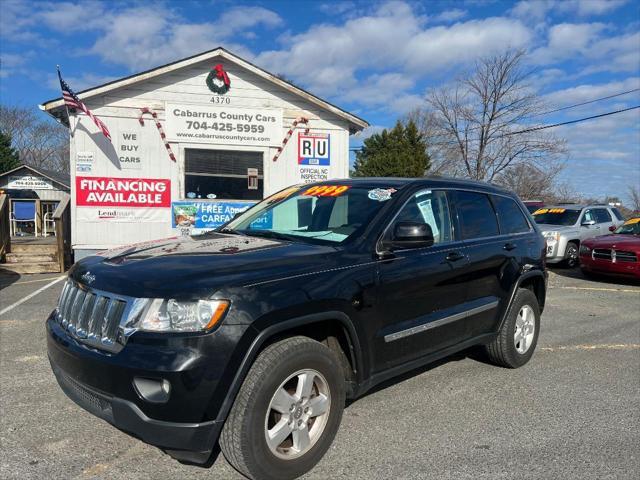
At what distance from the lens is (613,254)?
34.7ft

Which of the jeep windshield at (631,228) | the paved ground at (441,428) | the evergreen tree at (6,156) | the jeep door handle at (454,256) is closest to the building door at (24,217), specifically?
the evergreen tree at (6,156)

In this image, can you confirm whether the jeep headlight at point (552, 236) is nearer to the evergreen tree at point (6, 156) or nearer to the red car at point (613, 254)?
the red car at point (613, 254)

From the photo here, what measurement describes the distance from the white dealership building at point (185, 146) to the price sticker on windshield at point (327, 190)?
6.60m

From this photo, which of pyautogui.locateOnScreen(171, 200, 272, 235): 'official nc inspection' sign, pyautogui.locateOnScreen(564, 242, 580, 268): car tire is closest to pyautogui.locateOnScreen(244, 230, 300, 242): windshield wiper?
pyautogui.locateOnScreen(171, 200, 272, 235): 'official nc inspection' sign

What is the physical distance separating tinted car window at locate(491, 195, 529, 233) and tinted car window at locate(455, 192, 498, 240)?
12cm

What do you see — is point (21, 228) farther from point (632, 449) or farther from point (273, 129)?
point (632, 449)

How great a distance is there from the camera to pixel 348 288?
3.00 meters

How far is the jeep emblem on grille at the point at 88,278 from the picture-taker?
284cm

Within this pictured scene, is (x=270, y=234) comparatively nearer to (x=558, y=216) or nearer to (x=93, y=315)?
(x=93, y=315)

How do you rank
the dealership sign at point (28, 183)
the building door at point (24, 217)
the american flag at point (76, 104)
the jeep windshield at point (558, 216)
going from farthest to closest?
the dealership sign at point (28, 183) → the building door at point (24, 217) → the jeep windshield at point (558, 216) → the american flag at point (76, 104)

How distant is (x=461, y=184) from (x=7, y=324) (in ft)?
18.7

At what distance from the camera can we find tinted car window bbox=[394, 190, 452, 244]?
376 cm

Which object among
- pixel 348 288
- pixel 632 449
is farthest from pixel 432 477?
pixel 632 449

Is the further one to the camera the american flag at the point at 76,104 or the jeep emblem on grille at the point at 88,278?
the american flag at the point at 76,104
